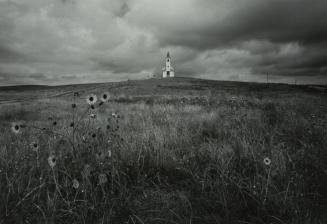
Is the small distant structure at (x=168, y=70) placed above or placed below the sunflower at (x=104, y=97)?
above

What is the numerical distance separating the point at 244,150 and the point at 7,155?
2.91 metres

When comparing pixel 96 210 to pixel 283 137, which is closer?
pixel 96 210

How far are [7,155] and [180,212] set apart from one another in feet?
7.20

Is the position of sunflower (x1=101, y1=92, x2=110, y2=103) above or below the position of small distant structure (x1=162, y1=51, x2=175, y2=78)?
below

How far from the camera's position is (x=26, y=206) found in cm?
168

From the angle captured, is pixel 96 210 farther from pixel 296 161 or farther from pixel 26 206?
pixel 296 161

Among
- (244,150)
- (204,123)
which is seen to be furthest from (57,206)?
(204,123)

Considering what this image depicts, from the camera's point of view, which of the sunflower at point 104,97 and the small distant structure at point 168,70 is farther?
the small distant structure at point 168,70

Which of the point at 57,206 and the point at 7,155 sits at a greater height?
the point at 7,155

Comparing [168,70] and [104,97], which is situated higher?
[168,70]

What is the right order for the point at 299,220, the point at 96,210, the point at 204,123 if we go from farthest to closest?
the point at 204,123
the point at 96,210
the point at 299,220

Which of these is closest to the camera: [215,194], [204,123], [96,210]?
[96,210]

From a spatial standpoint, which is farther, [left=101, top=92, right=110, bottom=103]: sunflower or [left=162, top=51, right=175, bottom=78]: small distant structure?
[left=162, top=51, right=175, bottom=78]: small distant structure

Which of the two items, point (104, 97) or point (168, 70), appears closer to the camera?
point (104, 97)
